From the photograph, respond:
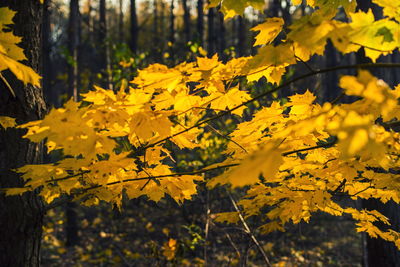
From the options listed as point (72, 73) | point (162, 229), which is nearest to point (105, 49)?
point (72, 73)

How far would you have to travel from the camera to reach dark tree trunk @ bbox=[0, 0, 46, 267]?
7.19ft

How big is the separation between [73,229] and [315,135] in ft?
23.8

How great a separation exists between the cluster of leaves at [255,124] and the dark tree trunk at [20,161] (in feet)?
1.71

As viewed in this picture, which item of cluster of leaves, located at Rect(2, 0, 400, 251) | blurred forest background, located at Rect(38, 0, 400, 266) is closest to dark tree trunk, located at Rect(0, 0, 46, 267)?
cluster of leaves, located at Rect(2, 0, 400, 251)

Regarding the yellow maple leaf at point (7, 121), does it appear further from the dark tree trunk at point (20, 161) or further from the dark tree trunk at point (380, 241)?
the dark tree trunk at point (380, 241)

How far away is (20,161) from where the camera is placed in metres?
2.26

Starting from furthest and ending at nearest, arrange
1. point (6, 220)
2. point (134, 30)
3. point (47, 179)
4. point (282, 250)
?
point (134, 30), point (282, 250), point (6, 220), point (47, 179)

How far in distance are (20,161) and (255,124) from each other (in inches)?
60.4

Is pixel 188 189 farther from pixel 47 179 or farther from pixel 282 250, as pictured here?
pixel 282 250

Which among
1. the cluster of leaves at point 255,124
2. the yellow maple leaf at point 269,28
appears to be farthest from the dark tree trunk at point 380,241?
the yellow maple leaf at point 269,28

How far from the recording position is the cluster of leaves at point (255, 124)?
1006mm

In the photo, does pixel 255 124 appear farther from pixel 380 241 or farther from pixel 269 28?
pixel 380 241

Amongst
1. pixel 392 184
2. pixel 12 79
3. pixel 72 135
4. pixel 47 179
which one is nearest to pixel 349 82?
pixel 72 135

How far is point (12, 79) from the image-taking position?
7.49ft
